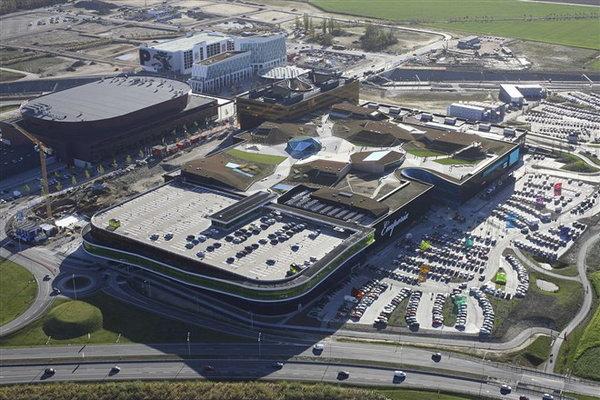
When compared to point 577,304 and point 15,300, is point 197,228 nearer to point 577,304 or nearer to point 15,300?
point 15,300

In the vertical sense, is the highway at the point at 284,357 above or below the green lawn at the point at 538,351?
below

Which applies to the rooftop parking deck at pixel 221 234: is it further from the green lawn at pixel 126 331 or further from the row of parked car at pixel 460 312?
the row of parked car at pixel 460 312

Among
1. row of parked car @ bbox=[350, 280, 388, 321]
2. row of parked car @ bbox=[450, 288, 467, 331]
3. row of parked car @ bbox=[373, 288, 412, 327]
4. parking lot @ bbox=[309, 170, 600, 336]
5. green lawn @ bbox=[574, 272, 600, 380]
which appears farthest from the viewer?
parking lot @ bbox=[309, 170, 600, 336]

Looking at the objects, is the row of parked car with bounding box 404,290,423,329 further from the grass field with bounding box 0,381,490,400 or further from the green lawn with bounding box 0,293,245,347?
the green lawn with bounding box 0,293,245,347

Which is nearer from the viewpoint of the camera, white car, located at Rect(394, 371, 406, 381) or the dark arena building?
white car, located at Rect(394, 371, 406, 381)

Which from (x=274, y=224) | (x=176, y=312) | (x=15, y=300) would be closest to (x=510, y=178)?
(x=274, y=224)

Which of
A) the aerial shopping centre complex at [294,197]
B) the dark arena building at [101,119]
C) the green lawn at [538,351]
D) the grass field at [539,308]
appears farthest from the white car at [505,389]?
the dark arena building at [101,119]

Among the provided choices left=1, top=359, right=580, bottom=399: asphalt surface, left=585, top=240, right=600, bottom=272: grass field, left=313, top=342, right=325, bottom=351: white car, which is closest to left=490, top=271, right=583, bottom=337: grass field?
left=585, top=240, right=600, bottom=272: grass field

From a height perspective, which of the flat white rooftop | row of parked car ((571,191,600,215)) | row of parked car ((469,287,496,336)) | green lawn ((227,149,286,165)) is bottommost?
row of parked car ((469,287,496,336))
